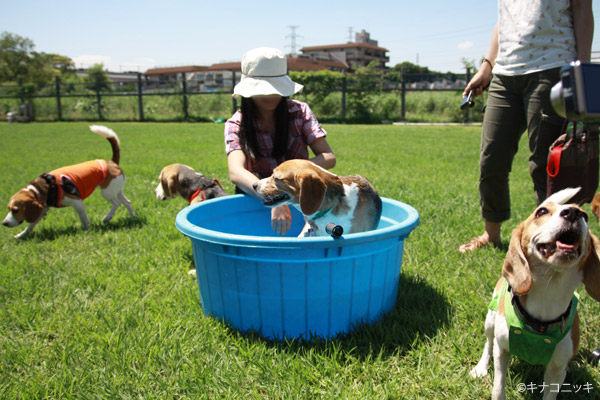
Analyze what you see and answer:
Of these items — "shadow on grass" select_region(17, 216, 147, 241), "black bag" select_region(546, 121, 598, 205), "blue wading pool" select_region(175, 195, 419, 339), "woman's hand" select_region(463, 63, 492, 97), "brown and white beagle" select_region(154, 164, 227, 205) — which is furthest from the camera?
"shadow on grass" select_region(17, 216, 147, 241)

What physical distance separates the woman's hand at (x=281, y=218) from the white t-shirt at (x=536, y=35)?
6.81 feet

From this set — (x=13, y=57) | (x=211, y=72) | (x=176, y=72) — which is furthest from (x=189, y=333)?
(x=176, y=72)

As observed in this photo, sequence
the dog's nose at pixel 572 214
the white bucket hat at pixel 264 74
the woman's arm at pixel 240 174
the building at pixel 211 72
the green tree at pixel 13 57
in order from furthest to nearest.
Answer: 1. the green tree at pixel 13 57
2. the building at pixel 211 72
3. the white bucket hat at pixel 264 74
4. the woman's arm at pixel 240 174
5. the dog's nose at pixel 572 214

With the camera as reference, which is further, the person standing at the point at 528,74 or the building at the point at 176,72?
the building at the point at 176,72

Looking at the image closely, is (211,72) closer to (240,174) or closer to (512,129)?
(240,174)

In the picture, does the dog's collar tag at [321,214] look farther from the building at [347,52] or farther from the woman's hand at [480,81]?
the building at [347,52]

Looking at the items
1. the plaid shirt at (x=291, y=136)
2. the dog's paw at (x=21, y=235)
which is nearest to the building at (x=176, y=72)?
the dog's paw at (x=21, y=235)

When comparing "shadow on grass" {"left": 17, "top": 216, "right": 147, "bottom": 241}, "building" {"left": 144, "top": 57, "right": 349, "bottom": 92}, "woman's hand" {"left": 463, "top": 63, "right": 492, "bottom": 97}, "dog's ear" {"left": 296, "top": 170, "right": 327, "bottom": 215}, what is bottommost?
"shadow on grass" {"left": 17, "top": 216, "right": 147, "bottom": 241}

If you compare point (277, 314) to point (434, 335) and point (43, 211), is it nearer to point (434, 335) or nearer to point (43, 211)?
point (434, 335)

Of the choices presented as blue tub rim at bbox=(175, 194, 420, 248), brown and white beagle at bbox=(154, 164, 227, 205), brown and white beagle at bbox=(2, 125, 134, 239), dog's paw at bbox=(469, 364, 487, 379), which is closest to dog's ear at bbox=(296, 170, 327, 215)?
blue tub rim at bbox=(175, 194, 420, 248)

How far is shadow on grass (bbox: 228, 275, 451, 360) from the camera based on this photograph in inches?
101

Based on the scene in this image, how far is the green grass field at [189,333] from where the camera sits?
2266 millimetres

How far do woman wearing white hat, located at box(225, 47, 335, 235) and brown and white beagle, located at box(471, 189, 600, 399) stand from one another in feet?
5.89

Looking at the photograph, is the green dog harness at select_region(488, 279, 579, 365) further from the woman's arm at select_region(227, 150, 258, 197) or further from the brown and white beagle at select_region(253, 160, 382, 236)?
the woman's arm at select_region(227, 150, 258, 197)
